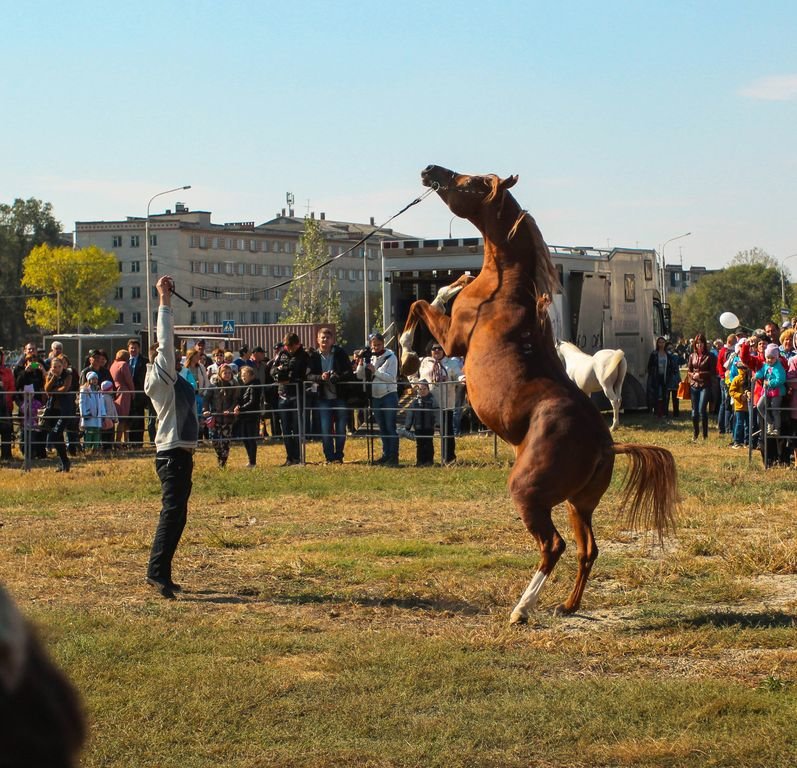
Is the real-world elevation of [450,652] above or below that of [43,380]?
below

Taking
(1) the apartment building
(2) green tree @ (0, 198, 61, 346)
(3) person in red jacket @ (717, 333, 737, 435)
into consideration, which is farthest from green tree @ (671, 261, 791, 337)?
(3) person in red jacket @ (717, 333, 737, 435)

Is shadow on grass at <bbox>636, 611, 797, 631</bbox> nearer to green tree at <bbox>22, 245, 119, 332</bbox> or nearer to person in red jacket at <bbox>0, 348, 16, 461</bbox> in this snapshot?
person in red jacket at <bbox>0, 348, 16, 461</bbox>

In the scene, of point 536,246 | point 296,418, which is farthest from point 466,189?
point 296,418

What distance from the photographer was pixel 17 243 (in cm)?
11631

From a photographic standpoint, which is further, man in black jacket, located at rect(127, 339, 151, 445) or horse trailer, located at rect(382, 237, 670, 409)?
horse trailer, located at rect(382, 237, 670, 409)

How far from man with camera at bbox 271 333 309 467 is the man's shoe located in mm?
8708

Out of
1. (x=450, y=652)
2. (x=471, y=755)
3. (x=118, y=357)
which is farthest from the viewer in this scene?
(x=118, y=357)

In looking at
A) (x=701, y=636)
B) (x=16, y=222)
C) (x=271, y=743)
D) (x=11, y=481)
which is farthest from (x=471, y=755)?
(x=16, y=222)

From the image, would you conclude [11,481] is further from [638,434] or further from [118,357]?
[638,434]

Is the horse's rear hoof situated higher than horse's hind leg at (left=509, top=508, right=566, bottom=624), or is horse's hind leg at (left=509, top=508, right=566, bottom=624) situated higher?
the horse's rear hoof

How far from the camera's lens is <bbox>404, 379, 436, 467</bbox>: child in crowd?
56.4 feet

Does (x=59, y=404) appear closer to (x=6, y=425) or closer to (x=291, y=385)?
(x=6, y=425)

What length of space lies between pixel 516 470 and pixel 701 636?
1509 mm

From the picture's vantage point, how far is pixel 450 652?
6.58 meters
